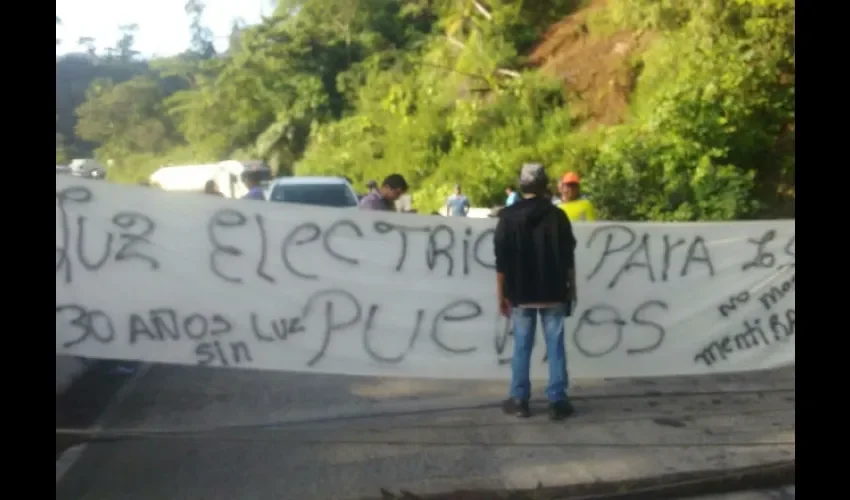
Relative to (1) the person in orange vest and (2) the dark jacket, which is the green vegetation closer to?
(2) the dark jacket

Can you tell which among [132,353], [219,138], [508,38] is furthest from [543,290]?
[219,138]

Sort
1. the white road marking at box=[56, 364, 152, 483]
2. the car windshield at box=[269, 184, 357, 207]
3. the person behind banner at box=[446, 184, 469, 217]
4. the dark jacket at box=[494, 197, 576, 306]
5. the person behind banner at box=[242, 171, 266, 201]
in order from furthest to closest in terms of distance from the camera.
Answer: the person behind banner at box=[446, 184, 469, 217] < the car windshield at box=[269, 184, 357, 207] < the person behind banner at box=[242, 171, 266, 201] < the dark jacket at box=[494, 197, 576, 306] < the white road marking at box=[56, 364, 152, 483]

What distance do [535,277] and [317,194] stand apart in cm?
750

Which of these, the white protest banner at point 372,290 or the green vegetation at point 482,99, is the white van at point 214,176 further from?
the white protest banner at point 372,290

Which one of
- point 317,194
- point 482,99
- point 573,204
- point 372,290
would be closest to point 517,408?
point 372,290

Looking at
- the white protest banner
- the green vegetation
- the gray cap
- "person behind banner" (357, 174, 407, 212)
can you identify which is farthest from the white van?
the gray cap

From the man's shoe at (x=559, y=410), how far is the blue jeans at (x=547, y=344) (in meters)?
0.04

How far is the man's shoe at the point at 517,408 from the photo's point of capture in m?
6.64

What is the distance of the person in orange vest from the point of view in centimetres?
768

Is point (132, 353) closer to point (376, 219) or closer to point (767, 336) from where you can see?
point (376, 219)

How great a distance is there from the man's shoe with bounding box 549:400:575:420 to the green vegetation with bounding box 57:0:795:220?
3.62m

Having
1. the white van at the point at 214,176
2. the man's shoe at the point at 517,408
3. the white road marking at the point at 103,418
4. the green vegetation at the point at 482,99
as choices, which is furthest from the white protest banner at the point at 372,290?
the white van at the point at 214,176

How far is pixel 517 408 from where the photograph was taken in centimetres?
669
